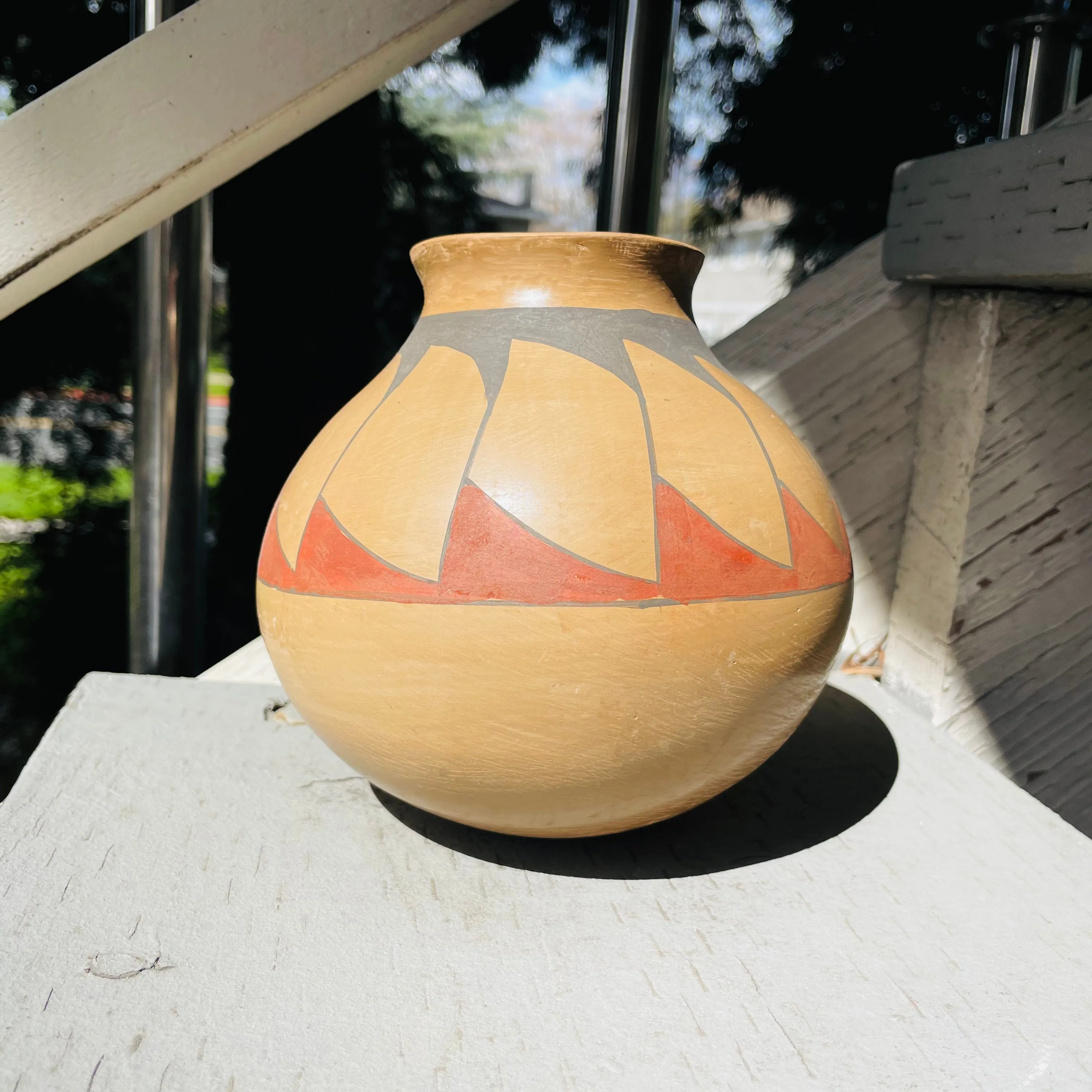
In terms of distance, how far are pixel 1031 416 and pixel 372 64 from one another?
5.51ft

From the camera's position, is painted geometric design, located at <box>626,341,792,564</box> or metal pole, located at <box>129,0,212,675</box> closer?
painted geometric design, located at <box>626,341,792,564</box>

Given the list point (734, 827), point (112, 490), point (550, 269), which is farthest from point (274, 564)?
point (112, 490)

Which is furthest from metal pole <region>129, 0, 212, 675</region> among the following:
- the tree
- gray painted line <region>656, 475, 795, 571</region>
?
the tree

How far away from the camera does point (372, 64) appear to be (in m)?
2.04

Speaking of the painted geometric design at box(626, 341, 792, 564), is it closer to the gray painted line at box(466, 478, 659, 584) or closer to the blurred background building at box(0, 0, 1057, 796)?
the gray painted line at box(466, 478, 659, 584)

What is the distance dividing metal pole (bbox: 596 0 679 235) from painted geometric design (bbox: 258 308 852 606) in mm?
1583

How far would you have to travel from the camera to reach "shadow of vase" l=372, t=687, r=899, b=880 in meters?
1.64

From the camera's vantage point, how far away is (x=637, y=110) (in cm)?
299

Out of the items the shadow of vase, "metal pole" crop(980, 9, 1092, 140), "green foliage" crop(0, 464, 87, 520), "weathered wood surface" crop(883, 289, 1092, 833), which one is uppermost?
"metal pole" crop(980, 9, 1092, 140)

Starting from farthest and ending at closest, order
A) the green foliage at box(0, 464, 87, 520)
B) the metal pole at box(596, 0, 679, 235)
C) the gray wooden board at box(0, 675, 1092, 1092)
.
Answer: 1. the green foliage at box(0, 464, 87, 520)
2. the metal pole at box(596, 0, 679, 235)
3. the gray wooden board at box(0, 675, 1092, 1092)

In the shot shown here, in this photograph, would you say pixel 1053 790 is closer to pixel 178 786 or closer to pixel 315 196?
pixel 178 786

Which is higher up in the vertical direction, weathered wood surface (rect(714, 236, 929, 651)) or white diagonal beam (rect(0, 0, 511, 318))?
white diagonal beam (rect(0, 0, 511, 318))

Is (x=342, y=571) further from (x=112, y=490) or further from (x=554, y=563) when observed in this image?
(x=112, y=490)

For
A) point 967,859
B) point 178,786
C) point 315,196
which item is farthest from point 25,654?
point 967,859
